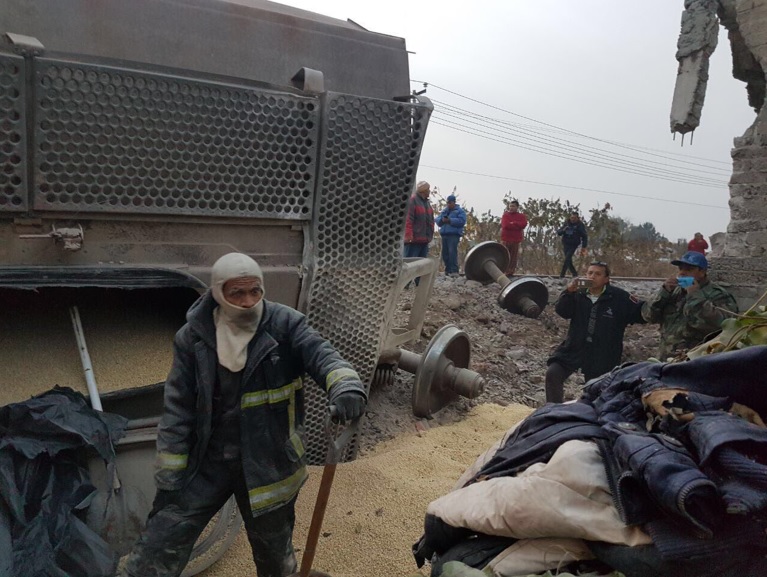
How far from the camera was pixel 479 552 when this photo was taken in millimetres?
2189

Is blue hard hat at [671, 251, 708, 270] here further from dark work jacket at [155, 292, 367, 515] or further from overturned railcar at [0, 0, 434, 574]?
dark work jacket at [155, 292, 367, 515]

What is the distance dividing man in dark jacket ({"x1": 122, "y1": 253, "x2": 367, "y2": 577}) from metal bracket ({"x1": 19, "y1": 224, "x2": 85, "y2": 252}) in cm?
136

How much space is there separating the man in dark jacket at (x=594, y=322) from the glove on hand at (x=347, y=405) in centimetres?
382

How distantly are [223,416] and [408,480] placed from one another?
7.31 ft

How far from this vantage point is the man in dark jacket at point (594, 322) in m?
5.88

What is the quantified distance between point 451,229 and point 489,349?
3536 mm

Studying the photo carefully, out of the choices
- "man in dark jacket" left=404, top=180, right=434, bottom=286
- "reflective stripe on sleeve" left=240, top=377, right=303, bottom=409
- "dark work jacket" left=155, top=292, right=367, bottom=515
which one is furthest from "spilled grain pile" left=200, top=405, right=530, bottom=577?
"man in dark jacket" left=404, top=180, right=434, bottom=286

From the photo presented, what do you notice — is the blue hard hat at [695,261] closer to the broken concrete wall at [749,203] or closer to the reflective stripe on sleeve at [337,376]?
the broken concrete wall at [749,203]

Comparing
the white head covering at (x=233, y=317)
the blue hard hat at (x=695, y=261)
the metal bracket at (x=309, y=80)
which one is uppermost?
the metal bracket at (x=309, y=80)

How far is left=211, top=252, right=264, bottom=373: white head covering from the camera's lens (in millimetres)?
2713

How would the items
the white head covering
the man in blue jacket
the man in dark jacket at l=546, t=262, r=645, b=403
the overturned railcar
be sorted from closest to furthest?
the white head covering
the overturned railcar
the man in dark jacket at l=546, t=262, r=645, b=403
the man in blue jacket

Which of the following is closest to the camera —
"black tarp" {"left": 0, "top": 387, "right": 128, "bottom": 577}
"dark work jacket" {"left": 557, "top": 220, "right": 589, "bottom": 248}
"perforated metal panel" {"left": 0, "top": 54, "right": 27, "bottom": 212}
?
"black tarp" {"left": 0, "top": 387, "right": 128, "bottom": 577}

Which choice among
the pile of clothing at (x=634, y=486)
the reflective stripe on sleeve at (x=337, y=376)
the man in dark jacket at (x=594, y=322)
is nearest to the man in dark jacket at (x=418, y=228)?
the man in dark jacket at (x=594, y=322)

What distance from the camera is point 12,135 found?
3537 mm
